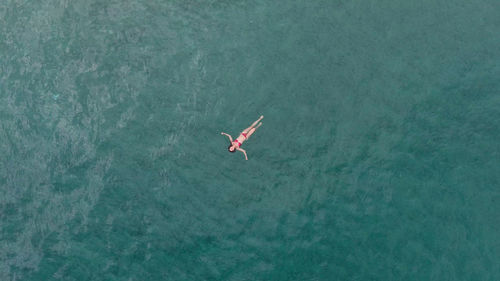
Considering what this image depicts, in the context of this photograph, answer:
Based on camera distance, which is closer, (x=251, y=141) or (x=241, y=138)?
(x=241, y=138)

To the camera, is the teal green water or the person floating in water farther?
the teal green water

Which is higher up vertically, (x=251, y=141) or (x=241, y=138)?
(x=241, y=138)

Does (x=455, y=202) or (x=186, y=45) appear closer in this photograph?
(x=455, y=202)

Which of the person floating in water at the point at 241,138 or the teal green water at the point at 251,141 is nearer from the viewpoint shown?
the person floating in water at the point at 241,138

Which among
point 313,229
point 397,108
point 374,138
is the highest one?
point 397,108

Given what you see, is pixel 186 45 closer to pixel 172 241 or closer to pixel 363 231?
pixel 172 241

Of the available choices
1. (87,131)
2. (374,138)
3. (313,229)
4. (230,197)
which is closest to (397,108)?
(374,138)

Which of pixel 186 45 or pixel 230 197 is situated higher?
pixel 186 45
